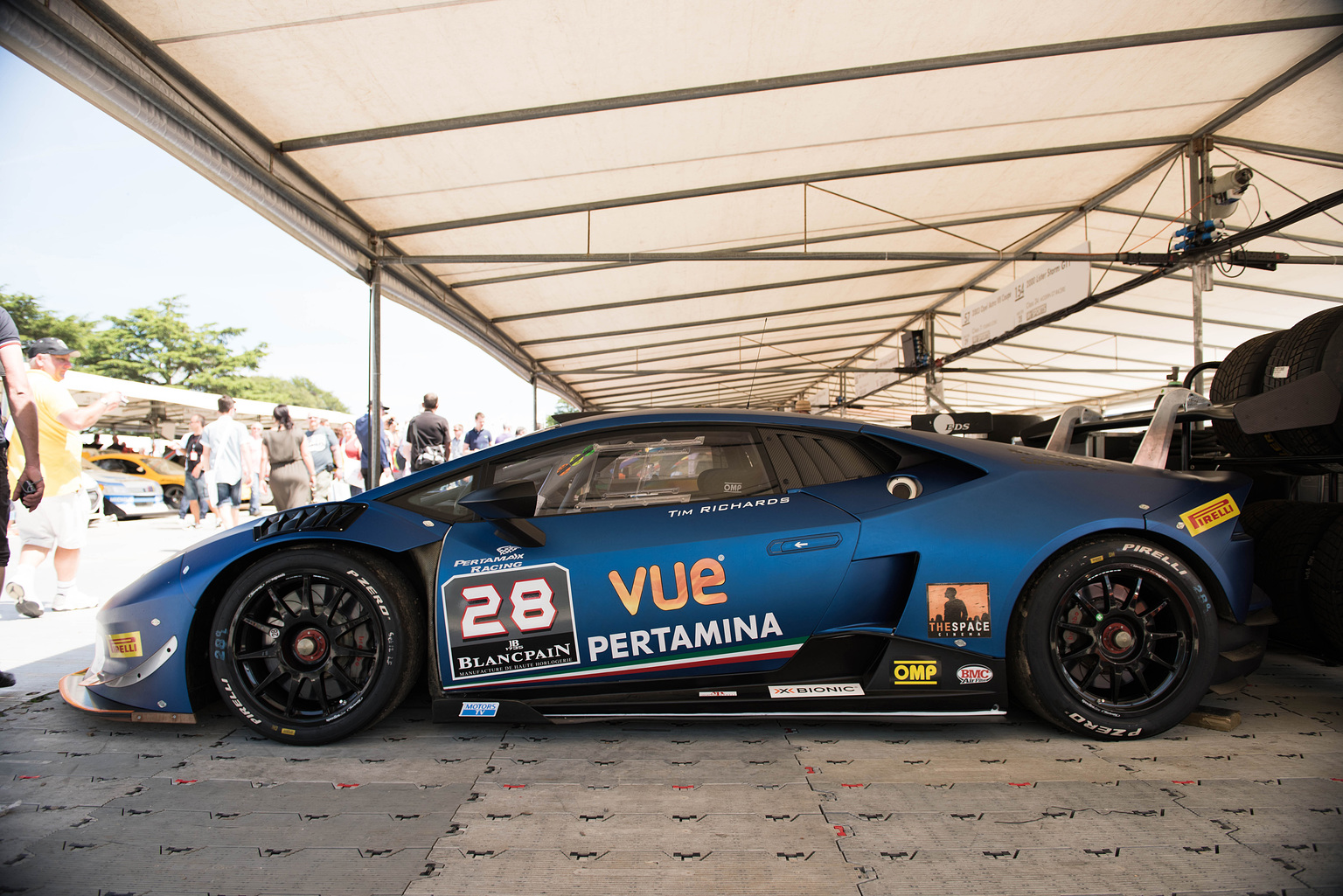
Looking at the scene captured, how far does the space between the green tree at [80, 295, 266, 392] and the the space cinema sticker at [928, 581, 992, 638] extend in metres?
53.4

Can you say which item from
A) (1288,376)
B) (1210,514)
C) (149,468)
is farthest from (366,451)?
(149,468)

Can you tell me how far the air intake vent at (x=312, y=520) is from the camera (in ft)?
7.03

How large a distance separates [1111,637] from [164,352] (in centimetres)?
5574

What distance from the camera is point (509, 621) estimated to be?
204 centimetres

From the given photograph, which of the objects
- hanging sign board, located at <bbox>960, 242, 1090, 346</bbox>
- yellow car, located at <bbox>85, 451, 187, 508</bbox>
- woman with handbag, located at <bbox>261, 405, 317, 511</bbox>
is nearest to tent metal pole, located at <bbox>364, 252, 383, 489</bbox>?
woman with handbag, located at <bbox>261, 405, 317, 511</bbox>

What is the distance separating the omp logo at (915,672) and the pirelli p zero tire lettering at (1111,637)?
0.28m

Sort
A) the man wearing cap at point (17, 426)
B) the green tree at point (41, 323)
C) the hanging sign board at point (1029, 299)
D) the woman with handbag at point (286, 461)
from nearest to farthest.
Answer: the man wearing cap at point (17, 426), the woman with handbag at point (286, 461), the hanging sign board at point (1029, 299), the green tree at point (41, 323)

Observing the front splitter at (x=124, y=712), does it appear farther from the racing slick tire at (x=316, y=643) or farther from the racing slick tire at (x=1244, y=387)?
the racing slick tire at (x=1244, y=387)

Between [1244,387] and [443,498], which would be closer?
[443,498]

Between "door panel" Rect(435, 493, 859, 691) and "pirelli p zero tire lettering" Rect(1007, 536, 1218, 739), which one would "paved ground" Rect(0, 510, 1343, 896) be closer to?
"pirelli p zero tire lettering" Rect(1007, 536, 1218, 739)

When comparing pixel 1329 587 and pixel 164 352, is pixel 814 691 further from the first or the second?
pixel 164 352

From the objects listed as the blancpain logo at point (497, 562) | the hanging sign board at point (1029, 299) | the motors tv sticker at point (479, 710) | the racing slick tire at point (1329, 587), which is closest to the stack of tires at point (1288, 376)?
the racing slick tire at point (1329, 587)

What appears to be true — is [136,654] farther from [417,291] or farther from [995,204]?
[995,204]

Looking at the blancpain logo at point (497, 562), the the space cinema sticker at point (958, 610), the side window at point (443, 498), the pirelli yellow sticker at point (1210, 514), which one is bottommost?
the the space cinema sticker at point (958, 610)
